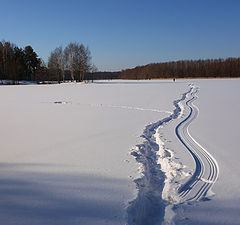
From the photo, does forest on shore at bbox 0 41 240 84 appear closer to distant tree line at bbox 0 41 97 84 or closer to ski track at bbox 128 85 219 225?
distant tree line at bbox 0 41 97 84

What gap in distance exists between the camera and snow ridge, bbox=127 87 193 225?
222 centimetres

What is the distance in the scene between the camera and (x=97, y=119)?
7.57 metres

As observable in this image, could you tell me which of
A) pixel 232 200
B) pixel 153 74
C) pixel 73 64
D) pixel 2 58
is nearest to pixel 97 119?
pixel 232 200

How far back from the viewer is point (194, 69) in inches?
3755

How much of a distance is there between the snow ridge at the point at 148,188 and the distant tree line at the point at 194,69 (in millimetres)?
85569

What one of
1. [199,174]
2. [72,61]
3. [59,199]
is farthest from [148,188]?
[72,61]

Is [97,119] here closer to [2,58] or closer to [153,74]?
[2,58]

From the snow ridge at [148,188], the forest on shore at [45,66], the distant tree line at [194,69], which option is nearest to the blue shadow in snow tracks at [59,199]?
the snow ridge at [148,188]

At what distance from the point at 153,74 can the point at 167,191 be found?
102244 millimetres

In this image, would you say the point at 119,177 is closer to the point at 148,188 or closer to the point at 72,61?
the point at 148,188

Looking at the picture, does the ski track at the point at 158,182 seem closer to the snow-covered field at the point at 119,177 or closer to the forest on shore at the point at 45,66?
the snow-covered field at the point at 119,177

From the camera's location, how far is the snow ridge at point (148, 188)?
222 cm

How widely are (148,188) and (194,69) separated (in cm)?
10099

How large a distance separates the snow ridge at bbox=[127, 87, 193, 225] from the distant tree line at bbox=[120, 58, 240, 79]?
3369 inches
